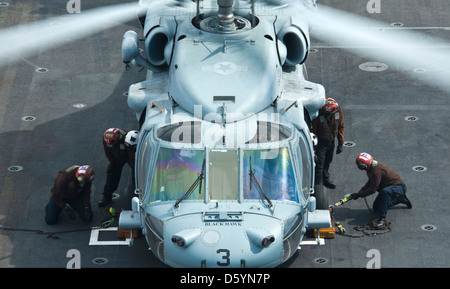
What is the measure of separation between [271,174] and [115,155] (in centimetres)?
480

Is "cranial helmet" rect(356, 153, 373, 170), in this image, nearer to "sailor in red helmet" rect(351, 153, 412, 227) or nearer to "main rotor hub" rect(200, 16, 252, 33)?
"sailor in red helmet" rect(351, 153, 412, 227)

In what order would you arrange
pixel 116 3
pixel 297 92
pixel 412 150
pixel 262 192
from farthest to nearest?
pixel 116 3 < pixel 412 150 < pixel 297 92 < pixel 262 192

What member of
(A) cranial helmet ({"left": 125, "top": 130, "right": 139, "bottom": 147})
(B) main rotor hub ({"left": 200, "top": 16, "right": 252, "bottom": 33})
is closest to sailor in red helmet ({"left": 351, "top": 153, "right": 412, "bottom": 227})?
(B) main rotor hub ({"left": 200, "top": 16, "right": 252, "bottom": 33})

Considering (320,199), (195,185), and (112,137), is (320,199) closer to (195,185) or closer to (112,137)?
(195,185)

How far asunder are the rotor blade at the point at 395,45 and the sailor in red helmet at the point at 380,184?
694 centimetres

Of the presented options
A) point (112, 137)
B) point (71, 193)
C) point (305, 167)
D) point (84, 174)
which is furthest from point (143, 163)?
point (305, 167)

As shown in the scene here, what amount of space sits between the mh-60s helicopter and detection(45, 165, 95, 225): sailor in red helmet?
1.58 m

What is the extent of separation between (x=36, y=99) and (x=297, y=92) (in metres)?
9.07

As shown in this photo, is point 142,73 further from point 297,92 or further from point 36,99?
point 297,92

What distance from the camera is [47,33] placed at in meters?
33.1

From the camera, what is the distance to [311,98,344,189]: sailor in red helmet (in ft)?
81.8

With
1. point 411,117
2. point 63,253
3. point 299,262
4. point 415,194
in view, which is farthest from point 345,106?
point 63,253

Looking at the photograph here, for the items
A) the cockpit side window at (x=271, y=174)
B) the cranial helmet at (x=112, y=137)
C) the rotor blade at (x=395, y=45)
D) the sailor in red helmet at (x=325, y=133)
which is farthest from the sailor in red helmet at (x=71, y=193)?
the rotor blade at (x=395, y=45)

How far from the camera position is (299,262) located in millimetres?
22453
